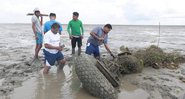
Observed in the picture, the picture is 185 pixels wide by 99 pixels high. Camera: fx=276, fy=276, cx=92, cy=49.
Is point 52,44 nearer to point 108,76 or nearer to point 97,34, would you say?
point 97,34

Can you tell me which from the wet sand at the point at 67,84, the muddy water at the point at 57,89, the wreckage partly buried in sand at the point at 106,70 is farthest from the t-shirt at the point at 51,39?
the wreckage partly buried in sand at the point at 106,70

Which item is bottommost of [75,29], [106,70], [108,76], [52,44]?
[108,76]

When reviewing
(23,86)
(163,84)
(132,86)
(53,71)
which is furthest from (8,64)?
(163,84)

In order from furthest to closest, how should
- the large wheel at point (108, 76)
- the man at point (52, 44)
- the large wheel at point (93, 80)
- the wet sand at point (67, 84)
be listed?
the man at point (52, 44) < the large wheel at point (108, 76) < the wet sand at point (67, 84) < the large wheel at point (93, 80)

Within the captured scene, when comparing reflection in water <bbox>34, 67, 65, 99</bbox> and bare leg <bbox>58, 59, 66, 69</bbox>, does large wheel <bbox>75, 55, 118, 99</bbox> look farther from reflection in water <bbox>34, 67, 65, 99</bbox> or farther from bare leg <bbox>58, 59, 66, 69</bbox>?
bare leg <bbox>58, 59, 66, 69</bbox>

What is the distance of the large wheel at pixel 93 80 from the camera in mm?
5750

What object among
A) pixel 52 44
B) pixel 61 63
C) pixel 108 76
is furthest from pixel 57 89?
pixel 61 63

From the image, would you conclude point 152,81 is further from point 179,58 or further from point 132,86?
point 179,58

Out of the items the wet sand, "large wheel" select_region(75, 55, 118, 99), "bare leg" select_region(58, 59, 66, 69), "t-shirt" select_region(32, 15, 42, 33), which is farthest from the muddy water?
"t-shirt" select_region(32, 15, 42, 33)

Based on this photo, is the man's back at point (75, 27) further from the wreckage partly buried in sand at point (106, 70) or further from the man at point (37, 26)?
the wreckage partly buried in sand at point (106, 70)

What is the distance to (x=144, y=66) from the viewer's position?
9.22 metres

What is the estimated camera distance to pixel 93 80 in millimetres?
5867

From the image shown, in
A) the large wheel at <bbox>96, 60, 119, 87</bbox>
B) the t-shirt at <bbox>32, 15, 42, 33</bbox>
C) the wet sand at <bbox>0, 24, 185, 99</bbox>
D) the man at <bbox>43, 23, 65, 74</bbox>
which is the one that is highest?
the t-shirt at <bbox>32, 15, 42, 33</bbox>

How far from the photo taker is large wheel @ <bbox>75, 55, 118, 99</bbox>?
575 centimetres
